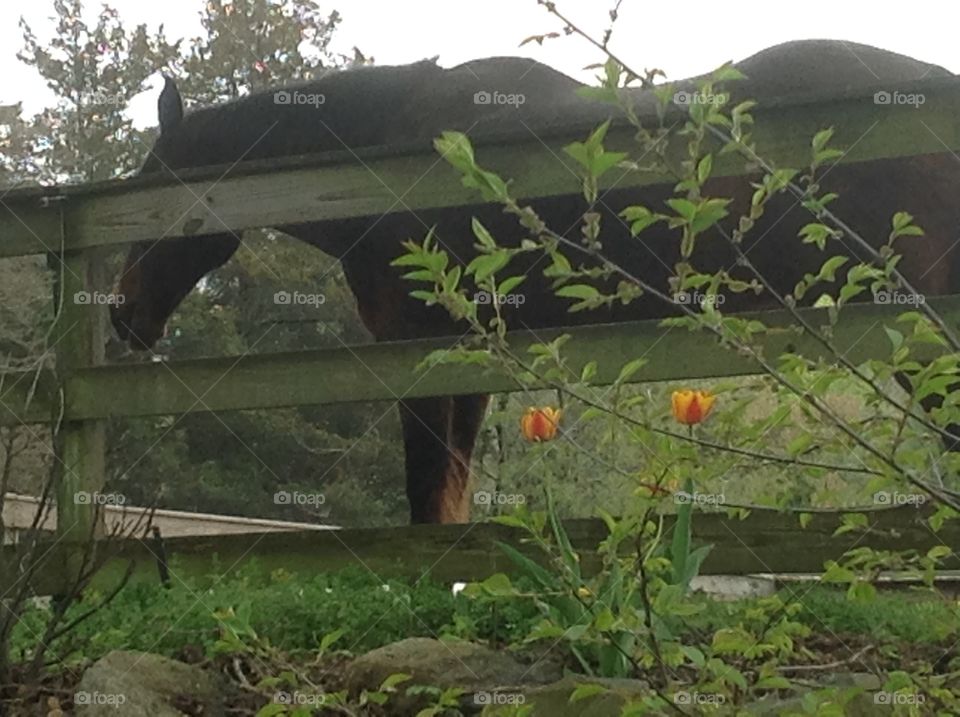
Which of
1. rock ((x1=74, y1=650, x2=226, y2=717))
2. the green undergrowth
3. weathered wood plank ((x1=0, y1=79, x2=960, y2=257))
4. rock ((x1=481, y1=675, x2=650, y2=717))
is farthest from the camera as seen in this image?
weathered wood plank ((x1=0, y1=79, x2=960, y2=257))

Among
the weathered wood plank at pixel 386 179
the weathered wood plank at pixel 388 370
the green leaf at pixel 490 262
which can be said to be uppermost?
the weathered wood plank at pixel 386 179

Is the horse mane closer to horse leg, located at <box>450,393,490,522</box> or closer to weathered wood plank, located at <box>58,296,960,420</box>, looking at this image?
horse leg, located at <box>450,393,490,522</box>

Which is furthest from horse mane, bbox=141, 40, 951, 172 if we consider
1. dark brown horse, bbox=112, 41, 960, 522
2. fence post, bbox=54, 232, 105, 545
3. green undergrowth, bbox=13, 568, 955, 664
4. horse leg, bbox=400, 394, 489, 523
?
green undergrowth, bbox=13, 568, 955, 664

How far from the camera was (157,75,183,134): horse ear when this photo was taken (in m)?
4.89

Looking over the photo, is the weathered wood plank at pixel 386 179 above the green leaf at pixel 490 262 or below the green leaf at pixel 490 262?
above

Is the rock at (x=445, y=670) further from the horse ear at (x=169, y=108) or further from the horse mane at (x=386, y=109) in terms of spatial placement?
the horse ear at (x=169, y=108)

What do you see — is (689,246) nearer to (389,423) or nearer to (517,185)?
(517,185)

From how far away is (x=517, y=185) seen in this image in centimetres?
296

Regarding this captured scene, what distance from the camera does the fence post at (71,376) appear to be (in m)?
3.19

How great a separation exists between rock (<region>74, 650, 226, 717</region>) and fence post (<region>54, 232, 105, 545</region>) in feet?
3.40

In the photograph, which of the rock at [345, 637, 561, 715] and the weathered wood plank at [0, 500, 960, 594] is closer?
the rock at [345, 637, 561, 715]

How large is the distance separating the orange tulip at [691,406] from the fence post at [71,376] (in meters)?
1.99

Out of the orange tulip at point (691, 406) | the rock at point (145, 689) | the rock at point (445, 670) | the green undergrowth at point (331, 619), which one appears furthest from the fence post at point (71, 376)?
the orange tulip at point (691, 406)

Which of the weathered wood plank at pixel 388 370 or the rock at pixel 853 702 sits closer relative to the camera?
the rock at pixel 853 702
